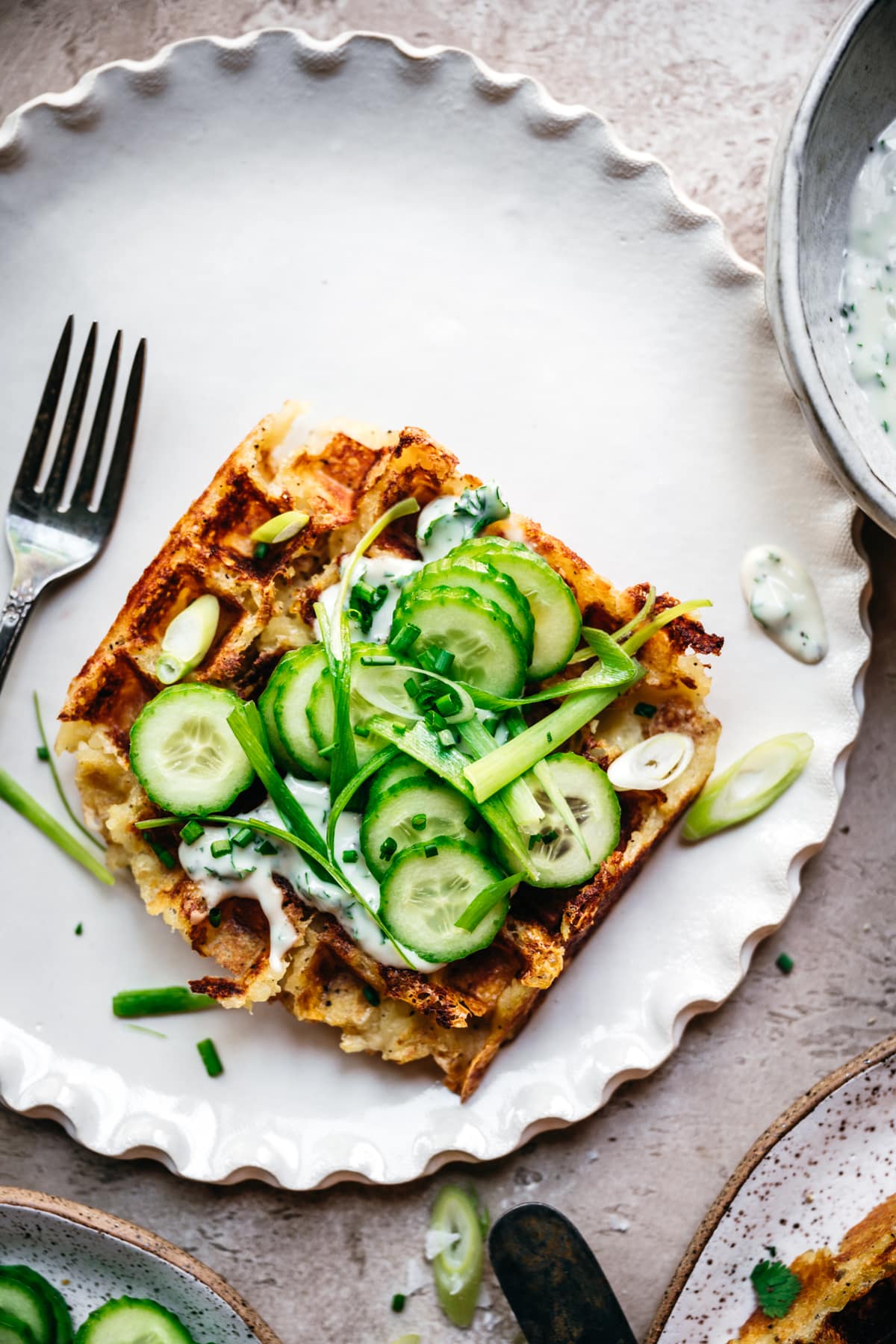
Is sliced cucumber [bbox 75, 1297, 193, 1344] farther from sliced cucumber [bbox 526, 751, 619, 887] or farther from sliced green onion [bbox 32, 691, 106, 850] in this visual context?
sliced cucumber [bbox 526, 751, 619, 887]

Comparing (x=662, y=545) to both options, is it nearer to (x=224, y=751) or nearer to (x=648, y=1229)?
(x=224, y=751)

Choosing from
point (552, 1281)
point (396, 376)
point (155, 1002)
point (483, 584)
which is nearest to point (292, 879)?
point (155, 1002)

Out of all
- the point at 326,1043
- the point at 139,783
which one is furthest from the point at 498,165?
the point at 326,1043

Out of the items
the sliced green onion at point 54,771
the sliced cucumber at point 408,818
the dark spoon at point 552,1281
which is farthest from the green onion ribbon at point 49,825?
the dark spoon at point 552,1281

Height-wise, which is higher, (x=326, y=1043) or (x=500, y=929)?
(x=500, y=929)

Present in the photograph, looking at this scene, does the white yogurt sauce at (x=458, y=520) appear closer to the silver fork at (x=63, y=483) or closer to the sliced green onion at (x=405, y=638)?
the sliced green onion at (x=405, y=638)

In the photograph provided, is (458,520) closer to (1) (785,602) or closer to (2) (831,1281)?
(1) (785,602)
